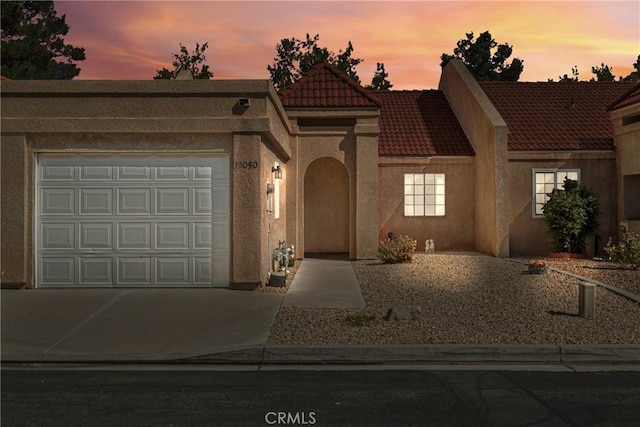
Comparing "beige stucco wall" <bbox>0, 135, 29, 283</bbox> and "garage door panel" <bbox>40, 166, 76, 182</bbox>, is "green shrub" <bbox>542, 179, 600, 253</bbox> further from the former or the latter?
"beige stucco wall" <bbox>0, 135, 29, 283</bbox>

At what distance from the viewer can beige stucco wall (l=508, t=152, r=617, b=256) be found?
19766 millimetres

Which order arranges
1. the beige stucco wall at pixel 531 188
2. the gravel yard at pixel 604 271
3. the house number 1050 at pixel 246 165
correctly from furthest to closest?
the beige stucco wall at pixel 531 188, the gravel yard at pixel 604 271, the house number 1050 at pixel 246 165

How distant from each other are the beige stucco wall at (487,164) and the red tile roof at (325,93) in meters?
3.92

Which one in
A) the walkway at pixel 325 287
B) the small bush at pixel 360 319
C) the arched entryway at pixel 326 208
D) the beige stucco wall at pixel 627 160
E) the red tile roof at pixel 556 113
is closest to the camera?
the small bush at pixel 360 319

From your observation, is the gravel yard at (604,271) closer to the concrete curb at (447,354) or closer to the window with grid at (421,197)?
the window with grid at (421,197)

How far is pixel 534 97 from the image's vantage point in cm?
2350

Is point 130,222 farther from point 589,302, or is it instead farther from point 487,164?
point 487,164

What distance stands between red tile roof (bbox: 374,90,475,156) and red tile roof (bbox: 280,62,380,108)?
2721mm
